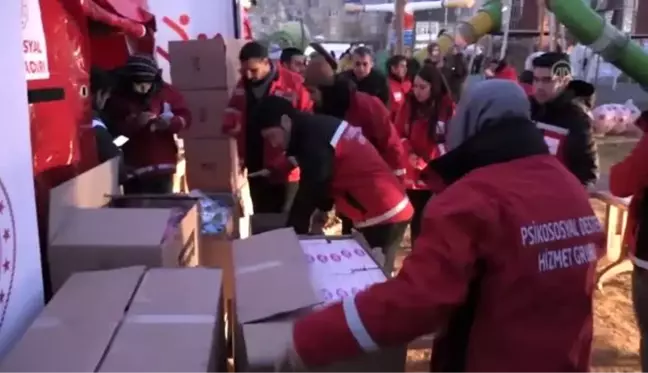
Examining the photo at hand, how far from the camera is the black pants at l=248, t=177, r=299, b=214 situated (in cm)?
460

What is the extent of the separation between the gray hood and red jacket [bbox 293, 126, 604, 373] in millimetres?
89

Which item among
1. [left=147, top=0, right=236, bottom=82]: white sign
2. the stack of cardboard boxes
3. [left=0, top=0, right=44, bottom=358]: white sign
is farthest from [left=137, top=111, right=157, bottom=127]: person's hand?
[left=0, top=0, right=44, bottom=358]: white sign

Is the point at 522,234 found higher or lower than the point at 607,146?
higher

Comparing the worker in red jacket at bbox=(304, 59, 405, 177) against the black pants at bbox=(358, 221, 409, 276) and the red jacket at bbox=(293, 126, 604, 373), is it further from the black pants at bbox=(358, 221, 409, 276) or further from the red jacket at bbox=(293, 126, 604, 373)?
the red jacket at bbox=(293, 126, 604, 373)

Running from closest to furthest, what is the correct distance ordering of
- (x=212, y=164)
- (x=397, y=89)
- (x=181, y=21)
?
(x=212, y=164) < (x=181, y=21) < (x=397, y=89)

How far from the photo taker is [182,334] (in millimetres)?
1708

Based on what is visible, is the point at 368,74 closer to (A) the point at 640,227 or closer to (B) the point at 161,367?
(A) the point at 640,227

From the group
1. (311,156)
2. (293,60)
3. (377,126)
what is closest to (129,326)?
(311,156)

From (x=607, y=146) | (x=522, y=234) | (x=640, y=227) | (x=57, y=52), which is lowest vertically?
(x=607, y=146)

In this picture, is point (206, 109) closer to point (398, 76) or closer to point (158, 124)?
point (158, 124)

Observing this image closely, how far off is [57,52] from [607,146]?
969 cm

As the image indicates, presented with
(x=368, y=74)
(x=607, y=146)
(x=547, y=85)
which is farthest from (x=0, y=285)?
(x=607, y=146)

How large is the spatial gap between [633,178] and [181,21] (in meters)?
4.09

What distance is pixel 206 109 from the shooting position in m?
5.15
